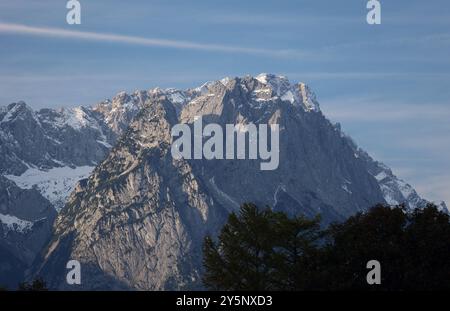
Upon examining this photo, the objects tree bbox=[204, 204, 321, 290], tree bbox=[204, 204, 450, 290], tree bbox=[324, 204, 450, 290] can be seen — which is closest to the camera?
tree bbox=[324, 204, 450, 290]

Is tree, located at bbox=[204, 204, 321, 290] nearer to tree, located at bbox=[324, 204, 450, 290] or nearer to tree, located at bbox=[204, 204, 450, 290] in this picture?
tree, located at bbox=[204, 204, 450, 290]

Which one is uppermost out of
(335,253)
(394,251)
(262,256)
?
(262,256)

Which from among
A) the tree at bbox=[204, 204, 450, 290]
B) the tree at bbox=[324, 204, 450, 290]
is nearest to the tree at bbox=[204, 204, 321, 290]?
the tree at bbox=[204, 204, 450, 290]

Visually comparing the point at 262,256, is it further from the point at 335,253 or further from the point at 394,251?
the point at 394,251

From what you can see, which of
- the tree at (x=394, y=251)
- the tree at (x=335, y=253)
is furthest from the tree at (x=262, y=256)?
the tree at (x=394, y=251)

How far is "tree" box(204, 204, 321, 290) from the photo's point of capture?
411 feet

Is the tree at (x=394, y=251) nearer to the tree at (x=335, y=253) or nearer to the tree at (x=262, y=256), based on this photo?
the tree at (x=335, y=253)

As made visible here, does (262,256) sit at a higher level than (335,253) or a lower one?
higher

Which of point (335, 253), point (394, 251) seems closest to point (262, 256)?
point (335, 253)

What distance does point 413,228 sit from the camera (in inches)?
5054

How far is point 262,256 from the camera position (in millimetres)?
132250

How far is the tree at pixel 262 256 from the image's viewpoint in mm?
125312
